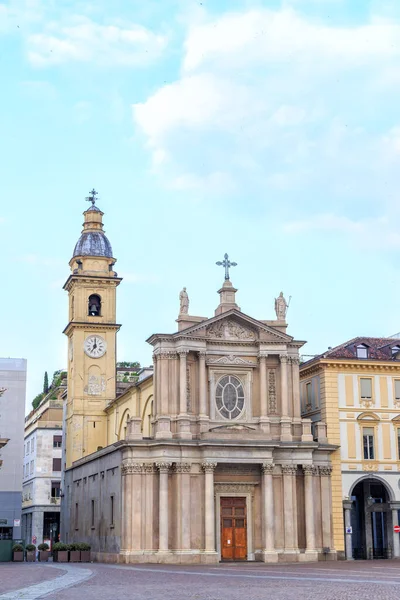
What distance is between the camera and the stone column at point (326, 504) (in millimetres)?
59531

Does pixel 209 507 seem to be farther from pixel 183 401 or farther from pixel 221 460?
pixel 183 401

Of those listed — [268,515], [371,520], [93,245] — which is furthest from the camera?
[93,245]

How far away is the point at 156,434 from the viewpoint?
57688 mm

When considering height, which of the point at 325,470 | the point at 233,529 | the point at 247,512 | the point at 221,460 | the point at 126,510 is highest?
the point at 221,460

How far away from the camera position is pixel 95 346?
79.6 metres

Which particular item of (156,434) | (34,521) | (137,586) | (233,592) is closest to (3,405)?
(34,521)

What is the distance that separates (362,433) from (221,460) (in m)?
10.2

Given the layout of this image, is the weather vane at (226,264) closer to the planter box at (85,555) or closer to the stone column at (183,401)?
the stone column at (183,401)

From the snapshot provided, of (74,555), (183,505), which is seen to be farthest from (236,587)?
(74,555)

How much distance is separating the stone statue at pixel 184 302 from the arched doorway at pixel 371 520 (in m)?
16.4

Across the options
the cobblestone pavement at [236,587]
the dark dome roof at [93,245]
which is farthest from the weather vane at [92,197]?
the cobblestone pavement at [236,587]

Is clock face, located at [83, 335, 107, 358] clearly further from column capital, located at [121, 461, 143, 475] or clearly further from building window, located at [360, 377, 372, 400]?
building window, located at [360, 377, 372, 400]

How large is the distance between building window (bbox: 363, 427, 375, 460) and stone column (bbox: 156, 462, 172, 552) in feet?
44.4

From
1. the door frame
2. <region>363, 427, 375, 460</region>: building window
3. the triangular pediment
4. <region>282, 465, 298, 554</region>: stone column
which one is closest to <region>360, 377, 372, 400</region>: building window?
<region>363, 427, 375, 460</region>: building window
